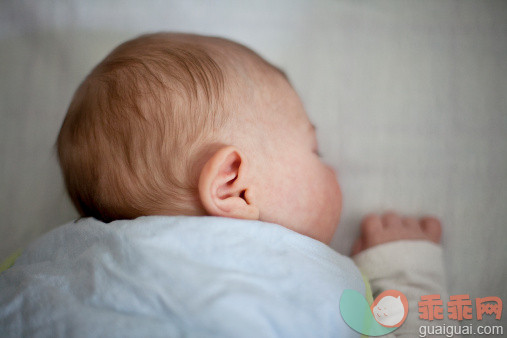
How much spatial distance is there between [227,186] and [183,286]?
19cm

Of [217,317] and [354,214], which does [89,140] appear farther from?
[354,214]

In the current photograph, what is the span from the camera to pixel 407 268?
79 cm

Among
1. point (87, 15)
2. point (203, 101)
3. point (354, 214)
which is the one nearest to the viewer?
point (203, 101)

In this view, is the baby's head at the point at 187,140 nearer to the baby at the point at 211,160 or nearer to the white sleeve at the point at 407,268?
the baby at the point at 211,160

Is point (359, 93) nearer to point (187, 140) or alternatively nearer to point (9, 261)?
point (187, 140)

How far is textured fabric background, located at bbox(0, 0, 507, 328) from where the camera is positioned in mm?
828

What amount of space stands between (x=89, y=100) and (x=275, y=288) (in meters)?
0.44

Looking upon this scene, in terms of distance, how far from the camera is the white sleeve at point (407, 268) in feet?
2.52

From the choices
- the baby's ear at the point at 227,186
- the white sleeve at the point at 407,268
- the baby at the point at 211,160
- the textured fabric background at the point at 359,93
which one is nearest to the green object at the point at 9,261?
the textured fabric background at the point at 359,93

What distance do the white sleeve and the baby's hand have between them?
1 centimetres

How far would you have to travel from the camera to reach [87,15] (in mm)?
998

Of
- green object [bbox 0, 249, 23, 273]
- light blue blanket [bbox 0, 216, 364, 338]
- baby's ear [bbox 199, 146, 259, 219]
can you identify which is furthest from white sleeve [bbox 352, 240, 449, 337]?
green object [bbox 0, 249, 23, 273]

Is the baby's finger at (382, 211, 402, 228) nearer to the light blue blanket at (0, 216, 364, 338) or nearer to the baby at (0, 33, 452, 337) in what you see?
the baby at (0, 33, 452, 337)

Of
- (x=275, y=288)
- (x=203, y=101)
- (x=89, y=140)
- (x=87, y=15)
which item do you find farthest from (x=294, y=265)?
(x=87, y=15)
